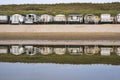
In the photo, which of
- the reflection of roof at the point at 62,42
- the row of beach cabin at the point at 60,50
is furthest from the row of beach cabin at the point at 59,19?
the row of beach cabin at the point at 60,50

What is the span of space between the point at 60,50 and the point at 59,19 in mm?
7762

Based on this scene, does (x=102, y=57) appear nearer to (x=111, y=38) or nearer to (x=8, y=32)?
(x=111, y=38)

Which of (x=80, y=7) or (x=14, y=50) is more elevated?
(x=80, y=7)

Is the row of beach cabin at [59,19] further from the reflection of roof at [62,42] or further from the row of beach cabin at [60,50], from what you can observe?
the row of beach cabin at [60,50]

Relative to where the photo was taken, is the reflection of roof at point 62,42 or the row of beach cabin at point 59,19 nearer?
the reflection of roof at point 62,42

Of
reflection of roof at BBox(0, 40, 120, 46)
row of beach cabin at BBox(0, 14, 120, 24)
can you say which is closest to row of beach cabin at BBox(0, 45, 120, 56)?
reflection of roof at BBox(0, 40, 120, 46)

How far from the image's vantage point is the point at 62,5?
62062mm

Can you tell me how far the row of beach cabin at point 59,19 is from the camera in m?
54.3

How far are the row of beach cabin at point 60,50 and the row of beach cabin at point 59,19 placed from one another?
677 cm

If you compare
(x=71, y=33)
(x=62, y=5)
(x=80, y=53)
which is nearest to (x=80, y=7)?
(x=62, y=5)

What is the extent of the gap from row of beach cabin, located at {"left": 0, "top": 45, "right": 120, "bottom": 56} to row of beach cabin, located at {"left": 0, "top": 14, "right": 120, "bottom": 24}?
→ 677cm

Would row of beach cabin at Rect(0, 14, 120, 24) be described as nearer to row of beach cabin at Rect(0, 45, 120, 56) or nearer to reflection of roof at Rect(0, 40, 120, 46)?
reflection of roof at Rect(0, 40, 120, 46)

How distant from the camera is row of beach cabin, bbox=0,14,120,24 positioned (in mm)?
54281

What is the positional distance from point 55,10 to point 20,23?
6342 mm
